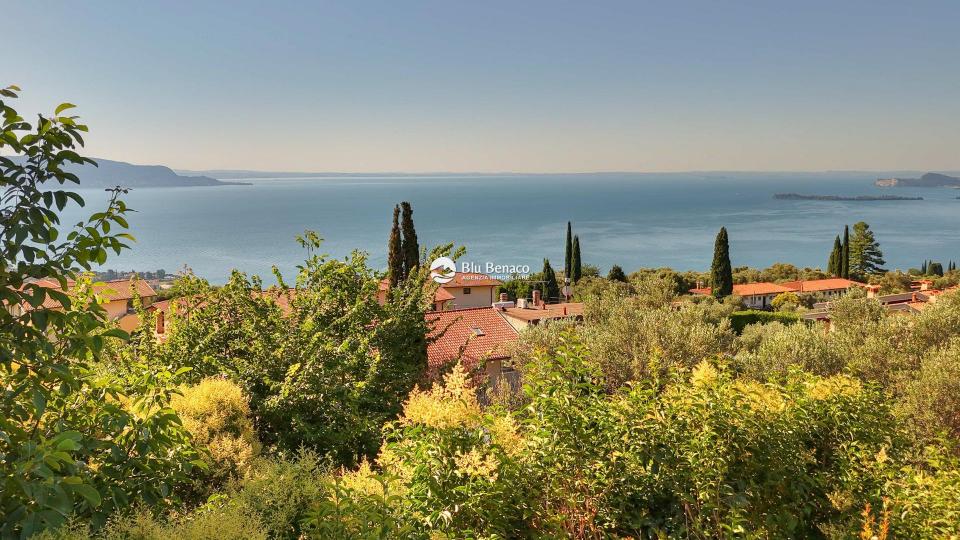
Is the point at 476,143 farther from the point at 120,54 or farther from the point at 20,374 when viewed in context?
the point at 20,374

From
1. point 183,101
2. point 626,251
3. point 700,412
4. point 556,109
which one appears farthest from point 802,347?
point 626,251

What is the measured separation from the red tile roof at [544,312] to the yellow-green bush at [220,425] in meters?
22.3

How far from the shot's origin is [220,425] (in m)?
5.10

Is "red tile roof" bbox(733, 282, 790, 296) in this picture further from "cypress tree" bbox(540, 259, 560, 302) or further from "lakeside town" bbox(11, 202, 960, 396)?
"cypress tree" bbox(540, 259, 560, 302)

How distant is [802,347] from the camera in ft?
40.6

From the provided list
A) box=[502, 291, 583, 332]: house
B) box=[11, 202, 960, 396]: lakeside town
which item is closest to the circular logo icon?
box=[11, 202, 960, 396]: lakeside town

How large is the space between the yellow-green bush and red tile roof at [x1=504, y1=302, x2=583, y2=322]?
877 inches

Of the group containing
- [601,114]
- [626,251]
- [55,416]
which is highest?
[601,114]

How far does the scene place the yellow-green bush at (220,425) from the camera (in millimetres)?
4832

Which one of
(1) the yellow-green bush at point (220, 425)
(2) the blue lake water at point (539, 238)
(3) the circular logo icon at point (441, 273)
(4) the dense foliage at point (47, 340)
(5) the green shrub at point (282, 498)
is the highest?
(4) the dense foliage at point (47, 340)

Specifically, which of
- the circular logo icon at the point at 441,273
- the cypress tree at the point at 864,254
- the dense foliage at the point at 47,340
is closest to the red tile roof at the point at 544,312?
the circular logo icon at the point at 441,273

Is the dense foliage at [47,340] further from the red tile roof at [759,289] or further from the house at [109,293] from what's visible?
the red tile roof at [759,289]

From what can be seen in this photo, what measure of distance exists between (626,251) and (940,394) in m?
125

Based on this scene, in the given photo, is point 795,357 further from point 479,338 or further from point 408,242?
point 408,242
